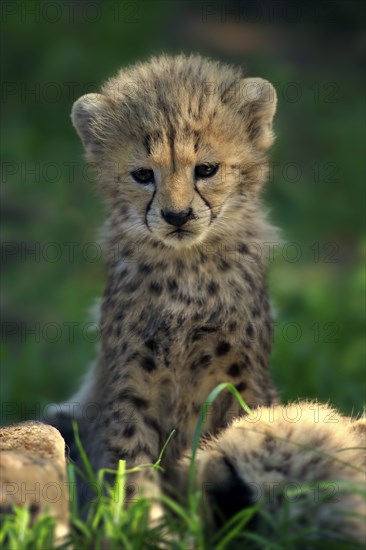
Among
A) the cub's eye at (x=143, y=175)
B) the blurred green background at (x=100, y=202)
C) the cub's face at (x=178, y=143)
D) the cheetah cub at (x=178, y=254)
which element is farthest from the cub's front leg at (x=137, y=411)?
the blurred green background at (x=100, y=202)

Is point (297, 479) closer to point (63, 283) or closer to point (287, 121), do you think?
point (63, 283)

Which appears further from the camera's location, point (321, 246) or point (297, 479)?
point (321, 246)

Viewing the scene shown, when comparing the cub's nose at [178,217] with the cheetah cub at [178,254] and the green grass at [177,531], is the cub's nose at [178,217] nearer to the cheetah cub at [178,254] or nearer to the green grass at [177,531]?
the cheetah cub at [178,254]

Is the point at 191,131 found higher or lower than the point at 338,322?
higher

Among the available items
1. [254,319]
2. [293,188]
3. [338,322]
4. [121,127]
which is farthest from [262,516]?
[293,188]

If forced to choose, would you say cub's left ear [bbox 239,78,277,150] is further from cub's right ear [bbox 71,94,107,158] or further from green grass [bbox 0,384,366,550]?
green grass [bbox 0,384,366,550]

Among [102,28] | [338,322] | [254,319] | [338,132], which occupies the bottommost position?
[338,322]

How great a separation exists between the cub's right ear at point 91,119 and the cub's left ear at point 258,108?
21.9 inches

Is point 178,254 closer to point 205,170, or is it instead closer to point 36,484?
point 205,170

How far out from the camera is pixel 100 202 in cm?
616

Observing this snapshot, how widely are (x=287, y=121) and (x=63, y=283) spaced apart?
2.56 meters

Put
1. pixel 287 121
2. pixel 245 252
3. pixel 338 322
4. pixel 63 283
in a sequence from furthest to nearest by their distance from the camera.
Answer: pixel 287 121
pixel 63 283
pixel 338 322
pixel 245 252

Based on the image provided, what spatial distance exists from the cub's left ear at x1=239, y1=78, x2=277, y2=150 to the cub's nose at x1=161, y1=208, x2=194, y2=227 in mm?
598

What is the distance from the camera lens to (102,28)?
8.78 metres
